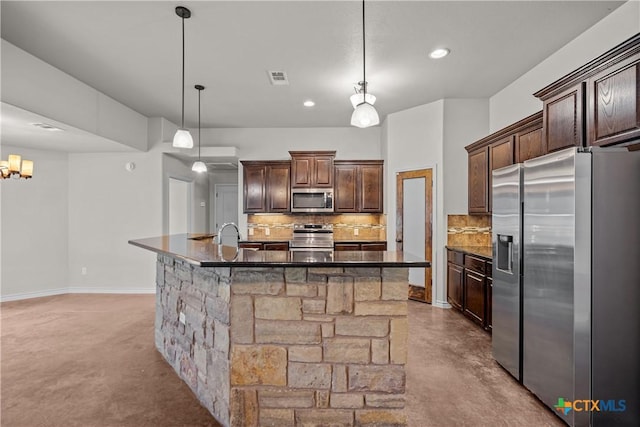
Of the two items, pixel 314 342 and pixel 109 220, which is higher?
pixel 109 220

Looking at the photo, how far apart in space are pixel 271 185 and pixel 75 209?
3.41 meters

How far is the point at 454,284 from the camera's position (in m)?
4.27

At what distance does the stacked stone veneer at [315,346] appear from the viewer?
1.85 meters

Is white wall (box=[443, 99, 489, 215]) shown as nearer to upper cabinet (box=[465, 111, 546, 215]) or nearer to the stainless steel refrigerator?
upper cabinet (box=[465, 111, 546, 215])

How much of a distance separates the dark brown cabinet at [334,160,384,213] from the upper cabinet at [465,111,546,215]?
5.25 feet

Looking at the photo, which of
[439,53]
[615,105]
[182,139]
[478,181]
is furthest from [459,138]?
[182,139]

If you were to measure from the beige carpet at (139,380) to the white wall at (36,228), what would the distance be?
1202 millimetres

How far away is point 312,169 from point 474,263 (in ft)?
10.0

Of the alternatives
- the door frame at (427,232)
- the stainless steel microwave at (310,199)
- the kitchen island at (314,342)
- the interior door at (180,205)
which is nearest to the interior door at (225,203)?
the interior door at (180,205)

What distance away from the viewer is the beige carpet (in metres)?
2.12

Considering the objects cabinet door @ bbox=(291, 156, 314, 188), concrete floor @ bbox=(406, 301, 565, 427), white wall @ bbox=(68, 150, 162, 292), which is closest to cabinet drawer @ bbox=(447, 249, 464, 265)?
concrete floor @ bbox=(406, 301, 565, 427)

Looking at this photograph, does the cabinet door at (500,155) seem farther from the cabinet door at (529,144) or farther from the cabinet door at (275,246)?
the cabinet door at (275,246)

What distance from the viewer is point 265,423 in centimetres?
189

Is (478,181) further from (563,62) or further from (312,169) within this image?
(312,169)
